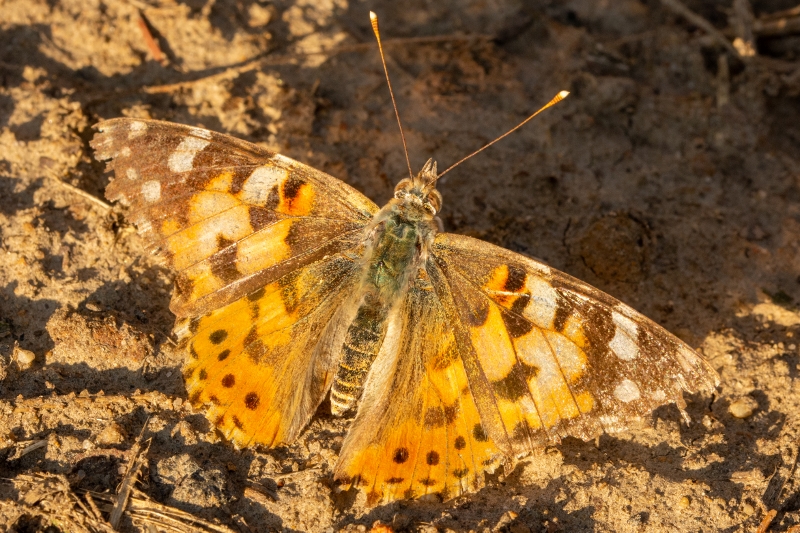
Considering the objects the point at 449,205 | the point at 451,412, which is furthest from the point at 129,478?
the point at 449,205

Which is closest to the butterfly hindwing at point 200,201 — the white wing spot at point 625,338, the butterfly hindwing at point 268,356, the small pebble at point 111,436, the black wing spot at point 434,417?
the butterfly hindwing at point 268,356

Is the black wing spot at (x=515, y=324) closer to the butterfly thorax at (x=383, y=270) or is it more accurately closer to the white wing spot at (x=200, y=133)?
the butterfly thorax at (x=383, y=270)


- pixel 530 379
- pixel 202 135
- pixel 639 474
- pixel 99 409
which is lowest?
pixel 639 474

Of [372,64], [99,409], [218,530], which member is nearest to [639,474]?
[218,530]

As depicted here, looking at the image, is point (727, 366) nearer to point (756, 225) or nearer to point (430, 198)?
point (756, 225)

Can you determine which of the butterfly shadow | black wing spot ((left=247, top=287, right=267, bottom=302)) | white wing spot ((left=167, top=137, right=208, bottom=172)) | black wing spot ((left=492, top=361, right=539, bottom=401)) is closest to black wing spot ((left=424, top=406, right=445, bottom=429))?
black wing spot ((left=492, top=361, right=539, bottom=401))

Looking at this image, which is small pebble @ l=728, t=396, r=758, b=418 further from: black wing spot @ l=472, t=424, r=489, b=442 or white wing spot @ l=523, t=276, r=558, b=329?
black wing spot @ l=472, t=424, r=489, b=442

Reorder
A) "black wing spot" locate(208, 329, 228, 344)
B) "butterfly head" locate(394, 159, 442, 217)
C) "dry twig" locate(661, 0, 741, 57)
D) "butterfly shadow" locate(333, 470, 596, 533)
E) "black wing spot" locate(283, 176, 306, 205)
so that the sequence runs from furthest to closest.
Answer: "dry twig" locate(661, 0, 741, 57)
"butterfly head" locate(394, 159, 442, 217)
"black wing spot" locate(283, 176, 306, 205)
"black wing spot" locate(208, 329, 228, 344)
"butterfly shadow" locate(333, 470, 596, 533)
